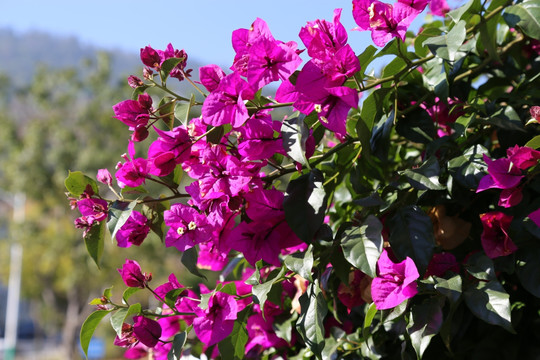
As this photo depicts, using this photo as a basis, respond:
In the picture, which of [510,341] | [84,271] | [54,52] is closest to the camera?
[510,341]

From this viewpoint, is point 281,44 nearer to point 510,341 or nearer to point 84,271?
point 510,341

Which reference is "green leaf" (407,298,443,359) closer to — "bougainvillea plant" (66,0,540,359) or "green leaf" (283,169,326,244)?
"bougainvillea plant" (66,0,540,359)

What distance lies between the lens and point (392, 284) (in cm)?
52

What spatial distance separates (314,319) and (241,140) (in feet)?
0.60

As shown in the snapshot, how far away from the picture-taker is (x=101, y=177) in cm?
66

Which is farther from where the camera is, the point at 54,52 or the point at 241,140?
the point at 54,52

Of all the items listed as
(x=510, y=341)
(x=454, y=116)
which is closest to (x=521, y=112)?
(x=454, y=116)

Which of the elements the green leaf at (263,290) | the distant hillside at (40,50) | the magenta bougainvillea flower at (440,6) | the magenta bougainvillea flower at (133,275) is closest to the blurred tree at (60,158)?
the magenta bougainvillea flower at (440,6)

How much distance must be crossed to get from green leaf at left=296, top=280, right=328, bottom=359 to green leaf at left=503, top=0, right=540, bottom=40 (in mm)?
308

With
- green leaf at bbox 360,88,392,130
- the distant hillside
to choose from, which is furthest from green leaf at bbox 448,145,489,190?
the distant hillside

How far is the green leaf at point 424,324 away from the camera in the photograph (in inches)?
19.8

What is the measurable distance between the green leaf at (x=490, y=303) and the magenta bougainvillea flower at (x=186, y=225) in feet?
0.85

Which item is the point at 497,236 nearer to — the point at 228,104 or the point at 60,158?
the point at 228,104

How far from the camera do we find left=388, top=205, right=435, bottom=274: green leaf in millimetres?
518
